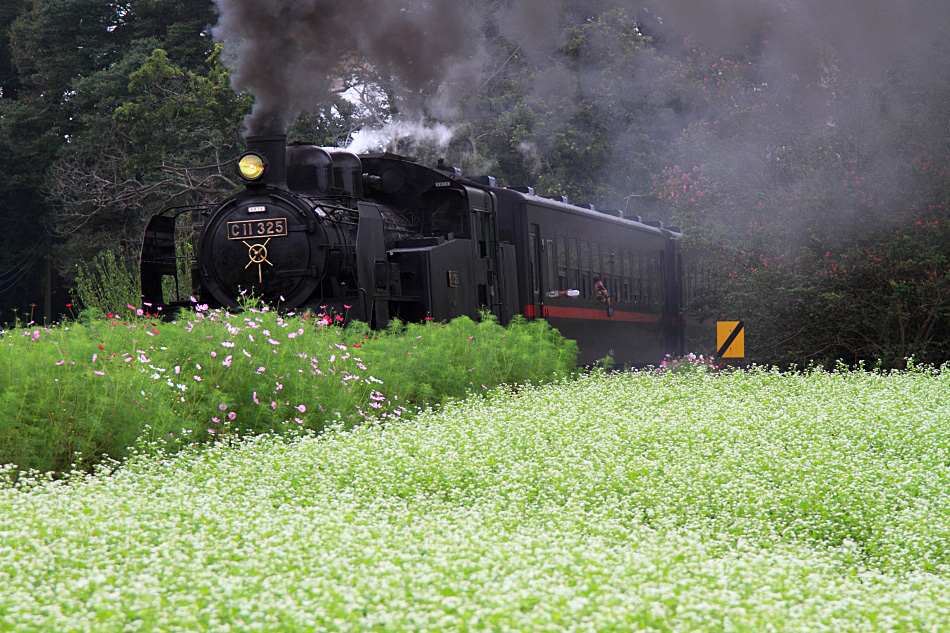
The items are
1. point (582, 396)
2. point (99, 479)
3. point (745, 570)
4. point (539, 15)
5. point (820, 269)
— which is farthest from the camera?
point (539, 15)

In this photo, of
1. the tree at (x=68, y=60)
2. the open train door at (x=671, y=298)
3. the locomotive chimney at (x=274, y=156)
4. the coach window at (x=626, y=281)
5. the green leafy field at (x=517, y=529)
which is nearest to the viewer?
the green leafy field at (x=517, y=529)

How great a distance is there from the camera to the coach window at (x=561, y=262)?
520 inches

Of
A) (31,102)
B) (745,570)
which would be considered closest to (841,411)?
(745,570)

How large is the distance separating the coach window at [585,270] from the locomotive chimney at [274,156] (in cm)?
507

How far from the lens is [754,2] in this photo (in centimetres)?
1338

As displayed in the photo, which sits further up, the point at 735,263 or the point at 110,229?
the point at 110,229

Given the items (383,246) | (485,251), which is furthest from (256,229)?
(485,251)

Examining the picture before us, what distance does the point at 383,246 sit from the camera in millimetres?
9688

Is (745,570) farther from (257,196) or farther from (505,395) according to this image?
(257,196)

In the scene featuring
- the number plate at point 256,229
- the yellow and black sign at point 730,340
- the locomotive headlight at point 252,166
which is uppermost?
the locomotive headlight at point 252,166

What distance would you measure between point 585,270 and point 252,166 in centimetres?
560

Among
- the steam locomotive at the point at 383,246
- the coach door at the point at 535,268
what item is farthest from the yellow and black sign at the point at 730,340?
the coach door at the point at 535,268

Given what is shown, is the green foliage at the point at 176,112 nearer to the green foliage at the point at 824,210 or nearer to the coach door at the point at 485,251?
the green foliage at the point at 824,210

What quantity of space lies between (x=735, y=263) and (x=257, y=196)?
684 cm
